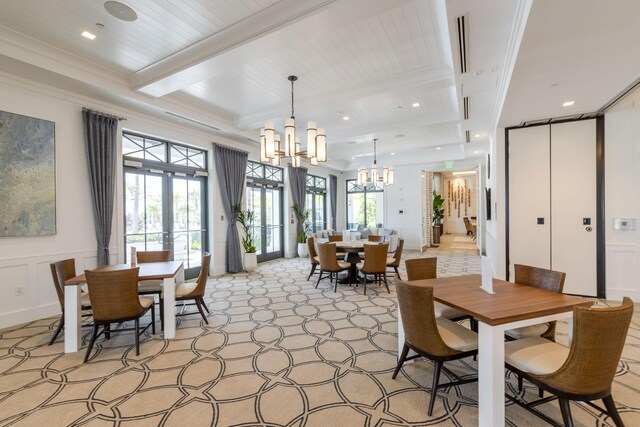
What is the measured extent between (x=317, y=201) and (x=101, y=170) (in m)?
7.70

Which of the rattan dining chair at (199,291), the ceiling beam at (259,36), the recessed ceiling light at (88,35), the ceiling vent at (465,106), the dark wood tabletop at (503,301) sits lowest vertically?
the rattan dining chair at (199,291)

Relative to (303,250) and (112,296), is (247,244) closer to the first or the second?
(303,250)

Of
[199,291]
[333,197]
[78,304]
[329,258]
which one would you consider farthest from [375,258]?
[333,197]

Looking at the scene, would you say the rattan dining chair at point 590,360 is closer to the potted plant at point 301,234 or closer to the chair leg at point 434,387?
the chair leg at point 434,387

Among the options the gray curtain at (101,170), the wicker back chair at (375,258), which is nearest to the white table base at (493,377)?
the wicker back chair at (375,258)

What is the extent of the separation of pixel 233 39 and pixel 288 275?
496 centimetres

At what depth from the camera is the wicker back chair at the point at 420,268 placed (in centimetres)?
329

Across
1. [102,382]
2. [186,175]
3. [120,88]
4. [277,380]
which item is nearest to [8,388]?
[102,382]

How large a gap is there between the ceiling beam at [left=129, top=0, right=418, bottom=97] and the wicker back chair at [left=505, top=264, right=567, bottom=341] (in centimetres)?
271

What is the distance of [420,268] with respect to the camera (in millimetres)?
3346

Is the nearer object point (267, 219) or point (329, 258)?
point (329, 258)

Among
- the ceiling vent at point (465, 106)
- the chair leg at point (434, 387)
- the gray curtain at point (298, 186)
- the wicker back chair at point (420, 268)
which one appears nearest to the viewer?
the chair leg at point (434, 387)

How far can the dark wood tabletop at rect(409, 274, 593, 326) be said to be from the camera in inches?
76.3

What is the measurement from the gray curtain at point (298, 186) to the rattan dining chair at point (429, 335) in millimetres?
Answer: 7526
